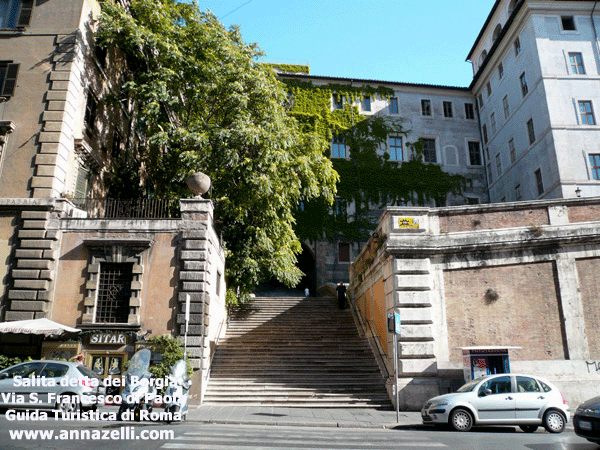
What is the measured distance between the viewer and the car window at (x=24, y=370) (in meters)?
12.3

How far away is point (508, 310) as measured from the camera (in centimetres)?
1630

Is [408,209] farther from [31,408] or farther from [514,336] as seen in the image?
[31,408]

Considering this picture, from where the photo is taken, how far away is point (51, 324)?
15227 mm

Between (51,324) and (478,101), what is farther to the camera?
(478,101)

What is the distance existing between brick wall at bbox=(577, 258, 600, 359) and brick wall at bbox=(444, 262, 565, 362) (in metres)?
0.92

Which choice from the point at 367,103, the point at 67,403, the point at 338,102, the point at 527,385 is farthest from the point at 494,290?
the point at 367,103

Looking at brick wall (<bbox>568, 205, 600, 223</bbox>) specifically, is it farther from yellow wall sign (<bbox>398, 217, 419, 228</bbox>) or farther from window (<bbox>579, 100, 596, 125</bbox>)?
window (<bbox>579, 100, 596, 125</bbox>)

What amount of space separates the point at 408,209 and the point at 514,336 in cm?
562

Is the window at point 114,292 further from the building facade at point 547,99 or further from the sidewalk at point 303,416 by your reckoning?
the building facade at point 547,99

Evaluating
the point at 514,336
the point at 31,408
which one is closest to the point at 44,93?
the point at 31,408

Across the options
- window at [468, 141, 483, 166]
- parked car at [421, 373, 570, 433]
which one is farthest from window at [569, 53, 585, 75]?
parked car at [421, 373, 570, 433]

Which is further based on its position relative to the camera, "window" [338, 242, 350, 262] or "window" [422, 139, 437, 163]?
"window" [422, 139, 437, 163]

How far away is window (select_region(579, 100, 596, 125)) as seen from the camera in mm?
29833

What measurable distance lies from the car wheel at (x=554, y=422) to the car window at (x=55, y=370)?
40.6 feet
